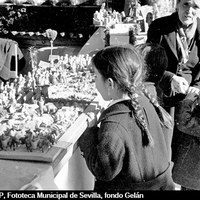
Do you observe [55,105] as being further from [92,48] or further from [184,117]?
[92,48]

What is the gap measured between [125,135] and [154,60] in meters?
0.77

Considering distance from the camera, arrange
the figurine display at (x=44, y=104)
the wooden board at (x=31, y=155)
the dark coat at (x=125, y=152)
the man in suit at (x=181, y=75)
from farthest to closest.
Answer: the man in suit at (x=181, y=75) → the figurine display at (x=44, y=104) → the wooden board at (x=31, y=155) → the dark coat at (x=125, y=152)

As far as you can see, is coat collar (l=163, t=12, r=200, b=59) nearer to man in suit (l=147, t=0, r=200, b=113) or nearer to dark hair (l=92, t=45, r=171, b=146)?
man in suit (l=147, t=0, r=200, b=113)

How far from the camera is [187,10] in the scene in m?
2.12

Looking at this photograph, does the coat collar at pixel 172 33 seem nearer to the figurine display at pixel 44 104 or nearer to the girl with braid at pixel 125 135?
the figurine display at pixel 44 104

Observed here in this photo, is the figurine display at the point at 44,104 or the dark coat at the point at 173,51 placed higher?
the dark coat at the point at 173,51

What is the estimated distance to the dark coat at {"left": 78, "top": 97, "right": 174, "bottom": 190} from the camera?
1.47 metres

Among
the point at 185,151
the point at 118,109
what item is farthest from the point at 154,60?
the point at 118,109

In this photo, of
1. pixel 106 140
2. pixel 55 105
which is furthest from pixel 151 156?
pixel 55 105

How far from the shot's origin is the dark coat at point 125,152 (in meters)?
1.47

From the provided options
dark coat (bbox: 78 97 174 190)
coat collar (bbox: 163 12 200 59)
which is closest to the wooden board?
dark coat (bbox: 78 97 174 190)

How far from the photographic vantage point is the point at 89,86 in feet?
8.66

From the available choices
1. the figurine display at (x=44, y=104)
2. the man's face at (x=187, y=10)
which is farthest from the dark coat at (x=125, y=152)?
the man's face at (x=187, y=10)

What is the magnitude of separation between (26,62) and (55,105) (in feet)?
11.8
